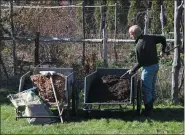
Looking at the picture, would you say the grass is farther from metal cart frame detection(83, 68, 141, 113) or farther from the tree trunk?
the tree trunk

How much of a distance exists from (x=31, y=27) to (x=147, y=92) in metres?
5.54

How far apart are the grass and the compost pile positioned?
0.52 meters

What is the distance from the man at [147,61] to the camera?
29.3 ft

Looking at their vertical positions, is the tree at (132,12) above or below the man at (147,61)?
above

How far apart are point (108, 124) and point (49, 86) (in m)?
1.43

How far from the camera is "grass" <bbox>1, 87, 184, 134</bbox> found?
8.02 m

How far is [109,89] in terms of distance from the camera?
9.25 metres

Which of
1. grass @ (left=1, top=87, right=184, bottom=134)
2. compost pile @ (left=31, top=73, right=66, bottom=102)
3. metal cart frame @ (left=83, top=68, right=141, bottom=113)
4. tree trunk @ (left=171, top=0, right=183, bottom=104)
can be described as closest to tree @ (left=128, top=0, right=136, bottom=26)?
tree trunk @ (left=171, top=0, right=183, bottom=104)

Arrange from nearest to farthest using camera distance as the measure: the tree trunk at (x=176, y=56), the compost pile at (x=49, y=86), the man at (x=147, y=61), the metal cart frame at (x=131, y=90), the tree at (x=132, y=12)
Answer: the metal cart frame at (x=131, y=90)
the man at (x=147, y=61)
the compost pile at (x=49, y=86)
the tree trunk at (x=176, y=56)
the tree at (x=132, y=12)

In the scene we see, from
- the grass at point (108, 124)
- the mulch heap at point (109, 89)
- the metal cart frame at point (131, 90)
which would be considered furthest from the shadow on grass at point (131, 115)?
A: the mulch heap at point (109, 89)

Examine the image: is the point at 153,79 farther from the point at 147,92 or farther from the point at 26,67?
the point at 26,67

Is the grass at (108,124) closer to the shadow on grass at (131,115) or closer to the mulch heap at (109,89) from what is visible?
the shadow on grass at (131,115)

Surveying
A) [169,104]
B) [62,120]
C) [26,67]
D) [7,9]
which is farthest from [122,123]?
[7,9]

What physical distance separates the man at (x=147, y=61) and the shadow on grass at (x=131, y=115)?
Answer: 8.7 inches
